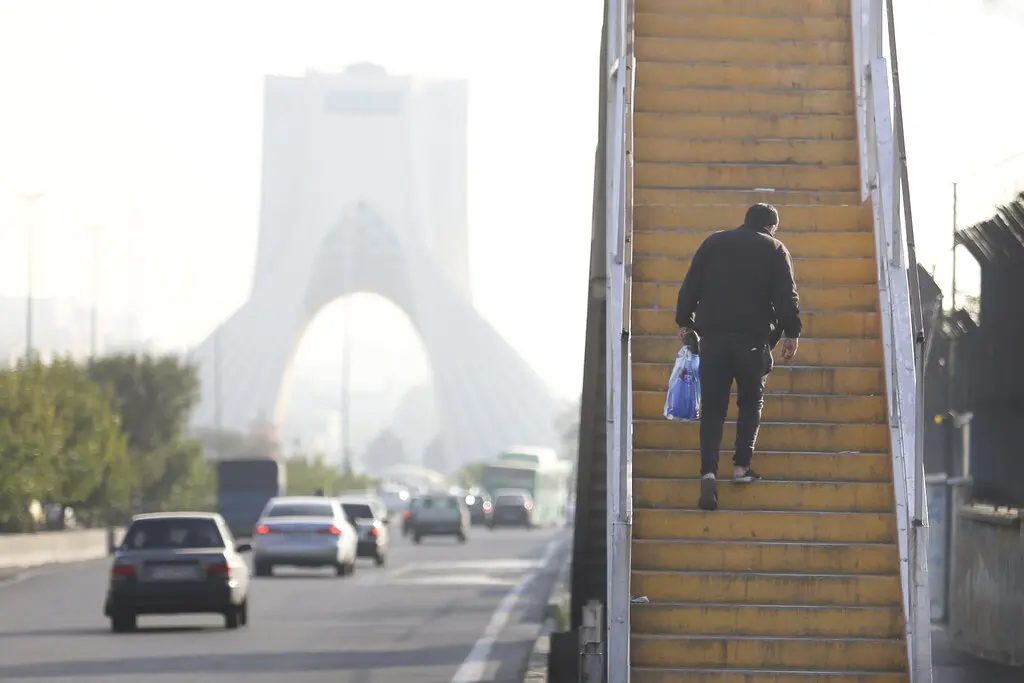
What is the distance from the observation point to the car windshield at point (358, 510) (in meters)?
44.8

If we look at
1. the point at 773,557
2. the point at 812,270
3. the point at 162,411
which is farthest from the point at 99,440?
the point at 773,557

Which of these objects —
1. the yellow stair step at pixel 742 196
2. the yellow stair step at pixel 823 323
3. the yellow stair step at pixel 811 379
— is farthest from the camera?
the yellow stair step at pixel 742 196

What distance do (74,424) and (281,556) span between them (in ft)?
55.6

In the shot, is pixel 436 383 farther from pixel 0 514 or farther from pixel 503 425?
pixel 0 514

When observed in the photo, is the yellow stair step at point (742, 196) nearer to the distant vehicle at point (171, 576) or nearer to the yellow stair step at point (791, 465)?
the yellow stair step at point (791, 465)

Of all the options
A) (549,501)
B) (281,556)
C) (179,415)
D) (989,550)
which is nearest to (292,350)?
(549,501)

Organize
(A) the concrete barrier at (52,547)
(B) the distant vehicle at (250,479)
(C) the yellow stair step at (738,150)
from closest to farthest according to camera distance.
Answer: (C) the yellow stair step at (738,150), (A) the concrete barrier at (52,547), (B) the distant vehicle at (250,479)

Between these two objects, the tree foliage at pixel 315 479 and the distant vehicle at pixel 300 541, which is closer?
the distant vehicle at pixel 300 541

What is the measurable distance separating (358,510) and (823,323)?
1316 inches

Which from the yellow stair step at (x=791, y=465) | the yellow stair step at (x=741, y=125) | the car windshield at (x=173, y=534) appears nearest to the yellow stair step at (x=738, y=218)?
the yellow stair step at (x=741, y=125)

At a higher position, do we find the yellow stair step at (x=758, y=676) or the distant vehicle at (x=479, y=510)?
the yellow stair step at (x=758, y=676)

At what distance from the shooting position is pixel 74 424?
169 ft

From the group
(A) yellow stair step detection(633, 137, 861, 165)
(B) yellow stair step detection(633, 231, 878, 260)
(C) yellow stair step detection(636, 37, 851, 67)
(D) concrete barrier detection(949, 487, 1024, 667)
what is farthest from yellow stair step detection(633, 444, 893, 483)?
(D) concrete barrier detection(949, 487, 1024, 667)

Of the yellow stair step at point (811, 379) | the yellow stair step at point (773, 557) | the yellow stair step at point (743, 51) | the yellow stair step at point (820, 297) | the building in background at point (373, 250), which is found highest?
the building in background at point (373, 250)
